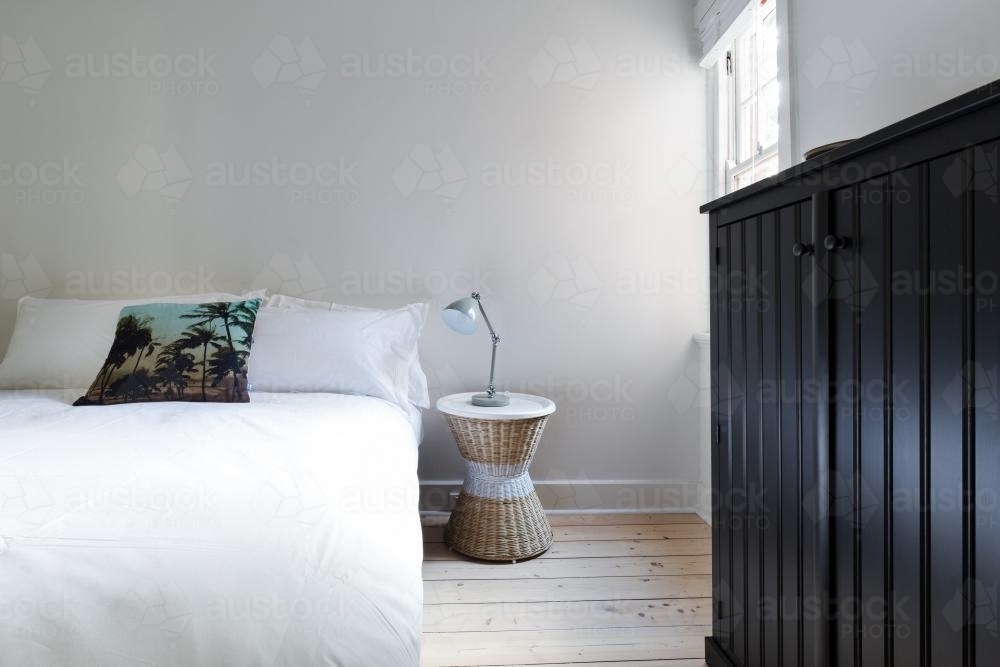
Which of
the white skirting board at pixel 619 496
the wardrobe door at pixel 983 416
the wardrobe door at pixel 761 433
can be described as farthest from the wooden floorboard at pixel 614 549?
the wardrobe door at pixel 983 416

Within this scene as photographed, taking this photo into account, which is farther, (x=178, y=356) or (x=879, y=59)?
(x=178, y=356)

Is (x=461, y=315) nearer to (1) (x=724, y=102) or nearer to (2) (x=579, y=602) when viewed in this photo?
(2) (x=579, y=602)

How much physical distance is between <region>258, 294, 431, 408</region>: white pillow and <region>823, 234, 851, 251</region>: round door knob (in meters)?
1.62

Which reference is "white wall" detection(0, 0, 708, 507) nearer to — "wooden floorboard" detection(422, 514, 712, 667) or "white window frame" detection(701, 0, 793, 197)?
"white window frame" detection(701, 0, 793, 197)

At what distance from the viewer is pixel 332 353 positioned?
2.16 m

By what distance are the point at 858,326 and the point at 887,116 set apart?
852 millimetres

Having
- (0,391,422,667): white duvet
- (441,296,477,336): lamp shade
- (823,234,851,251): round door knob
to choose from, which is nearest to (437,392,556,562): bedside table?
(441,296,477,336): lamp shade

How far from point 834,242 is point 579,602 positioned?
1397 mm

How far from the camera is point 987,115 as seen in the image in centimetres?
70

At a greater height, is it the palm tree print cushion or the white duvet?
the palm tree print cushion

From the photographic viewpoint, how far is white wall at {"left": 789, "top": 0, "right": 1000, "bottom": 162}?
3.98 ft

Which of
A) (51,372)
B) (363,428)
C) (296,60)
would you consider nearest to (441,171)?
(296,60)

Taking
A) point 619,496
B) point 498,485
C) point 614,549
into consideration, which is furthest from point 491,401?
point 619,496

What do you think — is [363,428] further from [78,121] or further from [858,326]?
[78,121]
